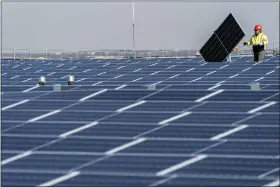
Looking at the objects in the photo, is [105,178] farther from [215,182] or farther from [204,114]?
[204,114]

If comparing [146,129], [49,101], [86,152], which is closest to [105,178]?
[86,152]

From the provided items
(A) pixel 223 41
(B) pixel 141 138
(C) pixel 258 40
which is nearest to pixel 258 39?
(C) pixel 258 40

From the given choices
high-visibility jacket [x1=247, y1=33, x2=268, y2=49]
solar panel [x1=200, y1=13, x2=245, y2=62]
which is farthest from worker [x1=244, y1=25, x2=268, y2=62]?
solar panel [x1=200, y1=13, x2=245, y2=62]

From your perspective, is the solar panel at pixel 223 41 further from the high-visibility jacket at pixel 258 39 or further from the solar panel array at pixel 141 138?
the solar panel array at pixel 141 138

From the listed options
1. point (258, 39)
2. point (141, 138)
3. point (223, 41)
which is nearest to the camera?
point (141, 138)

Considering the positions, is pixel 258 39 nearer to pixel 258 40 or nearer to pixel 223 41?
pixel 258 40

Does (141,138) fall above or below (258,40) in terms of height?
below
